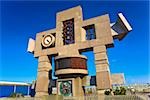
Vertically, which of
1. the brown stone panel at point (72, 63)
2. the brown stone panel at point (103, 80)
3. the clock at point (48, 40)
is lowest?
the brown stone panel at point (103, 80)

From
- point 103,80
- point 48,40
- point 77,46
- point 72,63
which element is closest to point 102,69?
point 103,80

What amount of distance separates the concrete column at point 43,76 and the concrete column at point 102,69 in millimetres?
11241

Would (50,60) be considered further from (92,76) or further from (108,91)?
(108,91)

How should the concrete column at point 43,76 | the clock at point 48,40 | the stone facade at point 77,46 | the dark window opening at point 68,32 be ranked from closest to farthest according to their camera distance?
the stone facade at point 77,46, the dark window opening at point 68,32, the concrete column at point 43,76, the clock at point 48,40

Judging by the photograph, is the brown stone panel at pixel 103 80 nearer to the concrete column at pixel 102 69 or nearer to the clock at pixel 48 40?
the concrete column at pixel 102 69

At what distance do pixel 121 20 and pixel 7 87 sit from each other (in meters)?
57.1

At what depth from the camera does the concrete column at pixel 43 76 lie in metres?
37.7

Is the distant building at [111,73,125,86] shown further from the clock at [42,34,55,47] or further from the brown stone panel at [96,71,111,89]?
the clock at [42,34,55,47]

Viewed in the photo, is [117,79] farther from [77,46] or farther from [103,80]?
[77,46]

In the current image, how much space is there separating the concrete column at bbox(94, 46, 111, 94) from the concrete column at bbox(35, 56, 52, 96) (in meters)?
11.2

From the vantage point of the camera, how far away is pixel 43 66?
3922 cm

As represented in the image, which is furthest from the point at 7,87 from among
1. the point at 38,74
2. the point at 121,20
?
the point at 121,20

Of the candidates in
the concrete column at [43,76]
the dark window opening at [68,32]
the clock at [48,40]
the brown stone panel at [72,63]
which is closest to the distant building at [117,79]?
the brown stone panel at [72,63]

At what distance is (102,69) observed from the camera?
31609 mm
